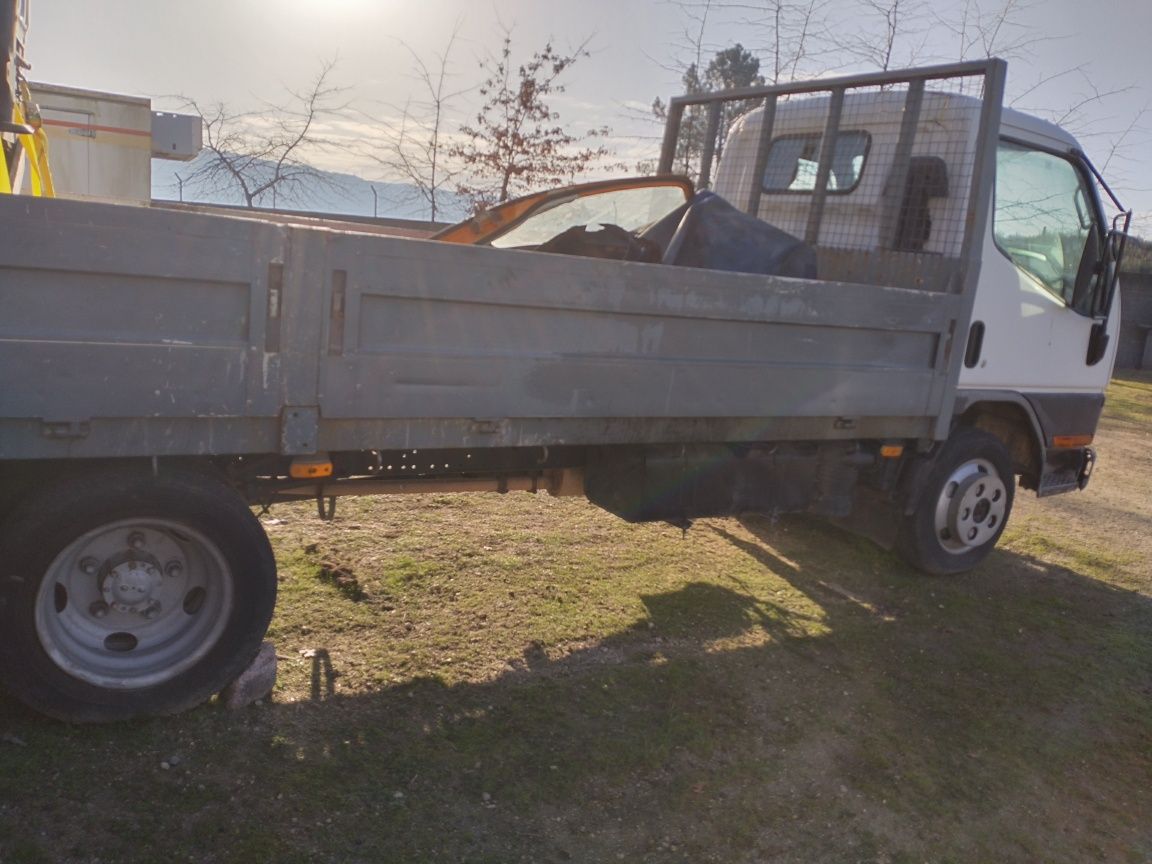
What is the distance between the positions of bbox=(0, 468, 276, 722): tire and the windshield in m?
2.36

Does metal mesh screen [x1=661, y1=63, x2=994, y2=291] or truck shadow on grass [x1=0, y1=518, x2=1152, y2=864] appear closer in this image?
truck shadow on grass [x1=0, y1=518, x2=1152, y2=864]

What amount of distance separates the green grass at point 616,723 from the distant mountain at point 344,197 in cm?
602

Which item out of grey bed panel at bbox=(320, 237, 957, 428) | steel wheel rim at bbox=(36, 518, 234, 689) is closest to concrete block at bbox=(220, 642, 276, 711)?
steel wheel rim at bbox=(36, 518, 234, 689)

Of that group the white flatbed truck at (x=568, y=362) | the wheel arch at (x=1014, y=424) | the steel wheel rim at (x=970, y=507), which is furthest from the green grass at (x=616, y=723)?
the wheel arch at (x=1014, y=424)

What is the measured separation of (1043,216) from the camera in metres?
5.42

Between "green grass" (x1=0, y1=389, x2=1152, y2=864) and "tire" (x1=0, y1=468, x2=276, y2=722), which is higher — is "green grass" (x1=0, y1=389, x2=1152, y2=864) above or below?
below

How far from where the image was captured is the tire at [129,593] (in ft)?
9.60

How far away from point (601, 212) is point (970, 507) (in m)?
2.79

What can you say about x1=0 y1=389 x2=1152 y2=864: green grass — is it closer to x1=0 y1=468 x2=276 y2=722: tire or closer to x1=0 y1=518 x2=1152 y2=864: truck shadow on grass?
x1=0 y1=518 x2=1152 y2=864: truck shadow on grass

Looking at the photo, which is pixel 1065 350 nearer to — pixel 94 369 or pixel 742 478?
pixel 742 478

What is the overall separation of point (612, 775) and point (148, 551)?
176 centimetres

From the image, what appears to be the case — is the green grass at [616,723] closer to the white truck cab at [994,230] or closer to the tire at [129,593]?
the tire at [129,593]

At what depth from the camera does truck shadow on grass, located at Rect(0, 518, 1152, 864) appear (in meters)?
2.74

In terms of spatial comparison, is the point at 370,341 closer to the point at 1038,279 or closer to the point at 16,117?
the point at 16,117
